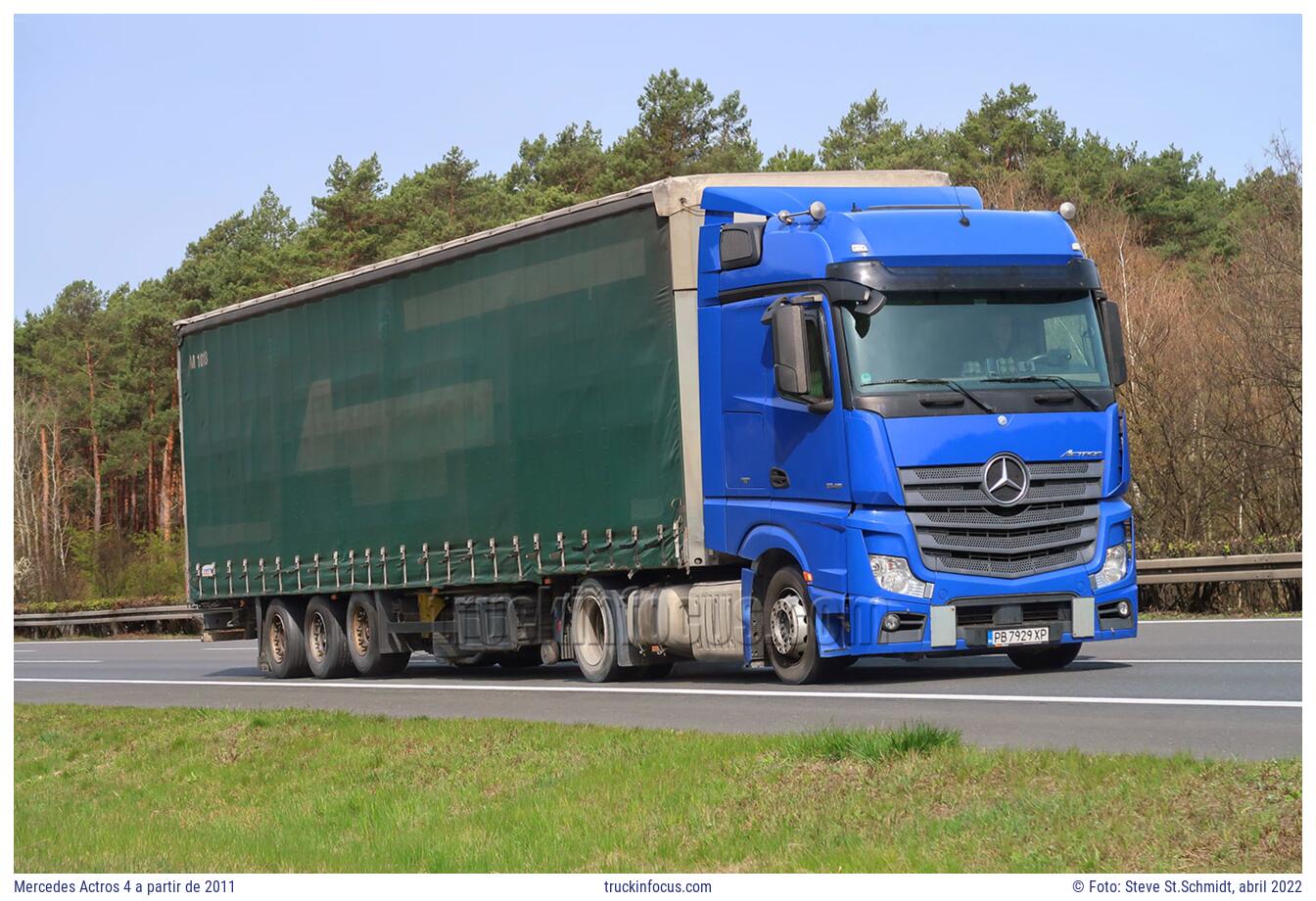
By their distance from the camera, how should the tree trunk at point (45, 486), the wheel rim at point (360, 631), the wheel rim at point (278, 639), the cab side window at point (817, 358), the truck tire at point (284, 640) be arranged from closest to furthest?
1. the cab side window at point (817, 358)
2. the wheel rim at point (360, 631)
3. the truck tire at point (284, 640)
4. the wheel rim at point (278, 639)
5. the tree trunk at point (45, 486)

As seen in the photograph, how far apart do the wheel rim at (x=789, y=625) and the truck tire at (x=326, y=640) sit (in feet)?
26.6

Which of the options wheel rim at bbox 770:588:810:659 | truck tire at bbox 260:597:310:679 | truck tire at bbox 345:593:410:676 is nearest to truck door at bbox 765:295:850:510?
wheel rim at bbox 770:588:810:659

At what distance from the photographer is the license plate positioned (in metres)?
15.6

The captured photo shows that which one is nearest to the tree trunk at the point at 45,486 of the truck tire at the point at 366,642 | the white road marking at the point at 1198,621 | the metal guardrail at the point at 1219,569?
the metal guardrail at the point at 1219,569

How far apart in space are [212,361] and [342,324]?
11.4 feet

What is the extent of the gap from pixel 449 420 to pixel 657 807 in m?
10.7

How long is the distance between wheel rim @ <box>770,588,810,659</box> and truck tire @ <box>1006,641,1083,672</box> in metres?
2.03

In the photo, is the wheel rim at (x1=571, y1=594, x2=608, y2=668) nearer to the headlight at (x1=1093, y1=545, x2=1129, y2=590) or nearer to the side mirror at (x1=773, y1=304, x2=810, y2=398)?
the side mirror at (x1=773, y1=304, x2=810, y2=398)

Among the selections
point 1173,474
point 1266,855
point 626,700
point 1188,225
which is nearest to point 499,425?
point 626,700

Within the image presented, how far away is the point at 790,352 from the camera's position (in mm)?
15492

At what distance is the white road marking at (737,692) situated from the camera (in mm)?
13484

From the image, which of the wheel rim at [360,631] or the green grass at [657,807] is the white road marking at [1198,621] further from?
the green grass at [657,807]

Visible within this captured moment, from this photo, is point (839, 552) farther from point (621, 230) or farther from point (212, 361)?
point (212, 361)

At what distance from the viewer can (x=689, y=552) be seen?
17.3 m
